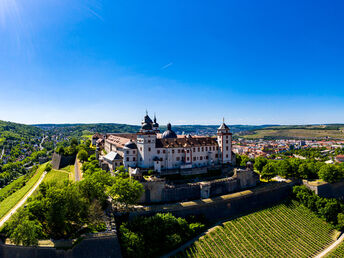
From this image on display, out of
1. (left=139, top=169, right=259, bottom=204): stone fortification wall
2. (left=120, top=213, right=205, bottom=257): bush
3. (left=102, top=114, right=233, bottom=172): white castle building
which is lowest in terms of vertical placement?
(left=120, top=213, right=205, bottom=257): bush

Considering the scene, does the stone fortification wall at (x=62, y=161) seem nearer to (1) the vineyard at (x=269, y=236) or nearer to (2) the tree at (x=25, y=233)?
(2) the tree at (x=25, y=233)

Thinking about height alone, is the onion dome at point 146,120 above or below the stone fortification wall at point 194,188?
above

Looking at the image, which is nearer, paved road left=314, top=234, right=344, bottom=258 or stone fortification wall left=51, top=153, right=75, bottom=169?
paved road left=314, top=234, right=344, bottom=258

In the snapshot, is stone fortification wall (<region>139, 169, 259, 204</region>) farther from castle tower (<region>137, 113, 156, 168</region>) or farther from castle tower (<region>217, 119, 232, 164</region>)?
castle tower (<region>137, 113, 156, 168</region>)

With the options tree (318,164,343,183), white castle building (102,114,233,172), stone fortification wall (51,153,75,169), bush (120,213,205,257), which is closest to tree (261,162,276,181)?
white castle building (102,114,233,172)

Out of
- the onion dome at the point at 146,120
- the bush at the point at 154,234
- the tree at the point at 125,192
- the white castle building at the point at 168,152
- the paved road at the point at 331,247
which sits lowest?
the paved road at the point at 331,247

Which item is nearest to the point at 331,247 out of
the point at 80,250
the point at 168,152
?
the point at 168,152

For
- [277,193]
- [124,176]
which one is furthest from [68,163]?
[277,193]

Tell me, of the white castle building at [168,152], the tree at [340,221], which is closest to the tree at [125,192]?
the white castle building at [168,152]
